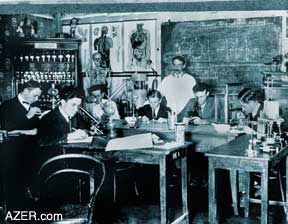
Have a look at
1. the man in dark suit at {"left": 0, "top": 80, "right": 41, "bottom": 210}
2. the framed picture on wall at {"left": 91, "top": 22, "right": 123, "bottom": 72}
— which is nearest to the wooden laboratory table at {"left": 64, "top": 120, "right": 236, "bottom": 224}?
the man in dark suit at {"left": 0, "top": 80, "right": 41, "bottom": 210}

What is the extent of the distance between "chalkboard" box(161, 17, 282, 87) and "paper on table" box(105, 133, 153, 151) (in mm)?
918

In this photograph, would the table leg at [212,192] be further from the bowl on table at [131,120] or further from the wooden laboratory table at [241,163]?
the bowl on table at [131,120]

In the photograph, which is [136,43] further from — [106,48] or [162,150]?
[162,150]

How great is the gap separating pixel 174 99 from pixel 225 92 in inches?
13.1

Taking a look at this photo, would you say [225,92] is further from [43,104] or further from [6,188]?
[6,188]

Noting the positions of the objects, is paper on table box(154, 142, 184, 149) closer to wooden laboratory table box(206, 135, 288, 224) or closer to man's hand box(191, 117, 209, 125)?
wooden laboratory table box(206, 135, 288, 224)

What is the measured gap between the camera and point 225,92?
9.24 feet

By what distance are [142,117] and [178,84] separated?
0.47 m

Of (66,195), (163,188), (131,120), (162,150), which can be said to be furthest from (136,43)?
(66,195)

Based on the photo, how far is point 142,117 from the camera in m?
2.78

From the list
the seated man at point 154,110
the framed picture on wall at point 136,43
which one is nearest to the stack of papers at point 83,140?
the framed picture on wall at point 136,43

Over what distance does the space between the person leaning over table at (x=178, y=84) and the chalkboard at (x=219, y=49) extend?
5cm

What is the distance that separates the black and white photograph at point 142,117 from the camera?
5.53 ft

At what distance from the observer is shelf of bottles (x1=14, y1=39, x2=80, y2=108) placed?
84.8 inches
